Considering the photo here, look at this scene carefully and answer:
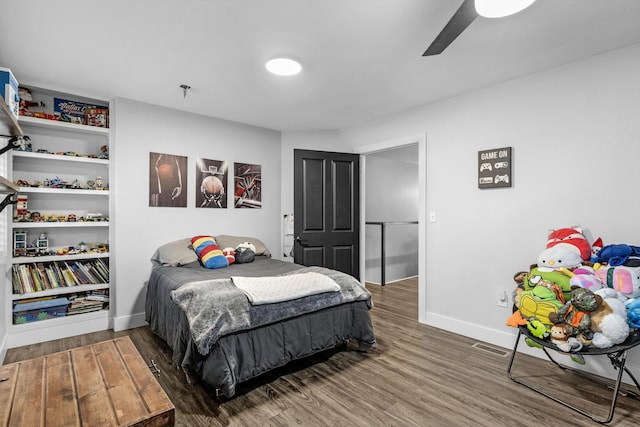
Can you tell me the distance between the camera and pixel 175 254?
3242 millimetres

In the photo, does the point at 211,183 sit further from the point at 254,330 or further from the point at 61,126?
the point at 254,330

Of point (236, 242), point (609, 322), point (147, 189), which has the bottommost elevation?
point (609, 322)

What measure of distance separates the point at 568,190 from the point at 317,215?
2.57 meters

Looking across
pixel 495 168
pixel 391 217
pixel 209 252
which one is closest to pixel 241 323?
pixel 209 252

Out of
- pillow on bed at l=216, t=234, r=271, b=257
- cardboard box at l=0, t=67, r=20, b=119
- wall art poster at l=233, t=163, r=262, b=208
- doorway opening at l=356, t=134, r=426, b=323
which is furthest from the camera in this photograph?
doorway opening at l=356, t=134, r=426, b=323

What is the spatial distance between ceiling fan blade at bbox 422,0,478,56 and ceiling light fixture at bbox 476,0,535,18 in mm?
155

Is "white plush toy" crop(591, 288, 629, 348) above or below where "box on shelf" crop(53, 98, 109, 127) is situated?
below

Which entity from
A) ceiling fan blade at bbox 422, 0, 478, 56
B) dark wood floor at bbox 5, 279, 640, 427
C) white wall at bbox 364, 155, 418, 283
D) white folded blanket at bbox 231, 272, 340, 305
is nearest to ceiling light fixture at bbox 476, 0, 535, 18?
ceiling fan blade at bbox 422, 0, 478, 56

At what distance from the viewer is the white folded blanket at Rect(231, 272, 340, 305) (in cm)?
219

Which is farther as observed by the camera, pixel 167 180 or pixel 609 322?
pixel 167 180

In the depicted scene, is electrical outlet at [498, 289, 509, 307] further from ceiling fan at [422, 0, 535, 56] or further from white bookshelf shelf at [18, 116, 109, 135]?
white bookshelf shelf at [18, 116, 109, 135]

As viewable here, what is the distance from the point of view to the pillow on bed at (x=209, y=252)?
10.5 ft

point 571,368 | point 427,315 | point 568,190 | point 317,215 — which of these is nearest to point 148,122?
point 317,215

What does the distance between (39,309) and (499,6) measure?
4302 mm
